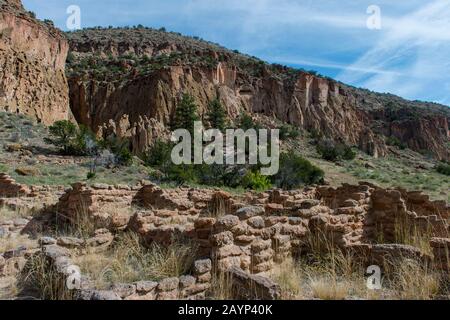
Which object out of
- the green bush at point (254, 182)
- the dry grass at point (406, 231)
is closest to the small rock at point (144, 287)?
the dry grass at point (406, 231)

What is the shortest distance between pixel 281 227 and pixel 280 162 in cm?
2394

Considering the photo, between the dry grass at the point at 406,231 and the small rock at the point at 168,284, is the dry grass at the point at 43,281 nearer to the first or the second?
the small rock at the point at 168,284

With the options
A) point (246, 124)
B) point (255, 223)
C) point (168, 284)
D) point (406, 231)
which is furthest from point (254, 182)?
point (246, 124)

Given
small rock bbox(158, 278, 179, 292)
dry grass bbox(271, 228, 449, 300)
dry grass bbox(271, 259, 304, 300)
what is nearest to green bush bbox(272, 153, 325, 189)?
dry grass bbox(271, 228, 449, 300)

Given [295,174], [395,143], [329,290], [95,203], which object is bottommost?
[329,290]

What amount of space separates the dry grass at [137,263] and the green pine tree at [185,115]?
3820 centimetres

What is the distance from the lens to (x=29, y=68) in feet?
117

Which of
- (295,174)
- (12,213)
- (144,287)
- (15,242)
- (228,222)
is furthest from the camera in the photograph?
(295,174)

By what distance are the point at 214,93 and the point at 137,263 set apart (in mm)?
49224

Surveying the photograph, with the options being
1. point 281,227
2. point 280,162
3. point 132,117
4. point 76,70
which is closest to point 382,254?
point 281,227

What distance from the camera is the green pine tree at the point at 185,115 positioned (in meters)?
45.1

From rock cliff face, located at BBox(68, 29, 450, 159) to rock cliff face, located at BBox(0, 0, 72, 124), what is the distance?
23.0 ft

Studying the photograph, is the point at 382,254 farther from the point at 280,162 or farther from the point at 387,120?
the point at 387,120

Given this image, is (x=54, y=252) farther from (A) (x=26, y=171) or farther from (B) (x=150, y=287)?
(A) (x=26, y=171)
